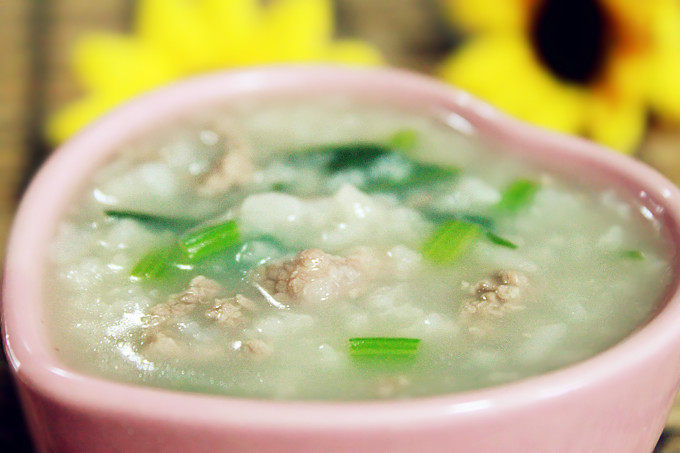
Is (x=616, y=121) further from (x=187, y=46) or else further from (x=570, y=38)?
(x=187, y=46)

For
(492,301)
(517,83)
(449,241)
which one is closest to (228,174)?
(449,241)

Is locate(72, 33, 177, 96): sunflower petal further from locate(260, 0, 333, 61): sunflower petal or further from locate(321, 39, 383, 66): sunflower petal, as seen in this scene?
locate(321, 39, 383, 66): sunflower petal

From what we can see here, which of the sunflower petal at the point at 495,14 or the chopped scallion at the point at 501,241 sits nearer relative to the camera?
the chopped scallion at the point at 501,241

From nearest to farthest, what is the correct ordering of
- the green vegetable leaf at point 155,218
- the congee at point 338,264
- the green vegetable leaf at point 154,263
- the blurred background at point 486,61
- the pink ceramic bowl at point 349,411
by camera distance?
the pink ceramic bowl at point 349,411
the congee at point 338,264
the green vegetable leaf at point 154,263
the green vegetable leaf at point 155,218
the blurred background at point 486,61

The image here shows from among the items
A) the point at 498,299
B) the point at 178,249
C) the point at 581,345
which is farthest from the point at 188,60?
the point at 581,345

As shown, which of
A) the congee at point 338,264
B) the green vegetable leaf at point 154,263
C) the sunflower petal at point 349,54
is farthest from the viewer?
the sunflower petal at point 349,54

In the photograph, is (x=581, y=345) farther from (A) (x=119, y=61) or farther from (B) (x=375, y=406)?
(A) (x=119, y=61)

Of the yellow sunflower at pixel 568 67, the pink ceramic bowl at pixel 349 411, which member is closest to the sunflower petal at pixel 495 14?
the yellow sunflower at pixel 568 67

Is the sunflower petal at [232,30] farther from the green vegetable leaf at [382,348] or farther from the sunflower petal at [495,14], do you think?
the green vegetable leaf at [382,348]
